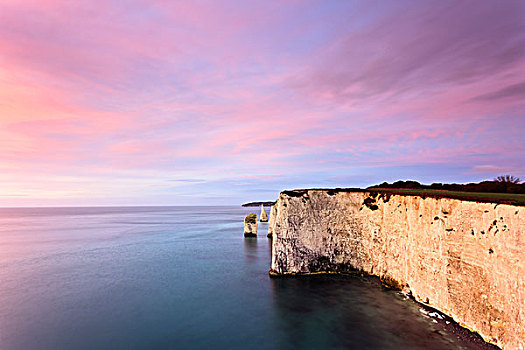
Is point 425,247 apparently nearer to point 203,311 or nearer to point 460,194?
point 460,194

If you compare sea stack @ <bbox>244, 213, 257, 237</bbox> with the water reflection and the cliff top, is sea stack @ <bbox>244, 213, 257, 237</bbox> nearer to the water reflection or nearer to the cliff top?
the cliff top

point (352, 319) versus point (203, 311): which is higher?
point (352, 319)

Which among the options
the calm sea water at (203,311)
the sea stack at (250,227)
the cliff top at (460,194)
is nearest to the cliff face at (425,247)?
the cliff top at (460,194)

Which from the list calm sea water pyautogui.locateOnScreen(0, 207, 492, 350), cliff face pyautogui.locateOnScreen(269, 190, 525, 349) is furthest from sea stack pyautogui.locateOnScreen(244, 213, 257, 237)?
cliff face pyautogui.locateOnScreen(269, 190, 525, 349)

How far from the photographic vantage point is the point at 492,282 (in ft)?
40.2

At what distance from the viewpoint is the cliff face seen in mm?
11680

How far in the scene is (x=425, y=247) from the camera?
1770 cm

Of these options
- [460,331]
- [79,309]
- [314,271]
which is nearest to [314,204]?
[314,271]

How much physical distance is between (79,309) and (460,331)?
28507 millimetres

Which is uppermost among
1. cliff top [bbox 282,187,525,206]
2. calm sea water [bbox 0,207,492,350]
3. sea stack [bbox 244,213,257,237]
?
cliff top [bbox 282,187,525,206]

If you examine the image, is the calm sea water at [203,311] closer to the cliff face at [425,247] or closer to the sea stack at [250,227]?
the cliff face at [425,247]

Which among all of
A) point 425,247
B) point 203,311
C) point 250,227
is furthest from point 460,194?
point 250,227

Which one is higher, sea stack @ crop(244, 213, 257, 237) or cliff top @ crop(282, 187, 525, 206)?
cliff top @ crop(282, 187, 525, 206)

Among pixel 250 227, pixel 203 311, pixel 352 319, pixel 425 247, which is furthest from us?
pixel 250 227
